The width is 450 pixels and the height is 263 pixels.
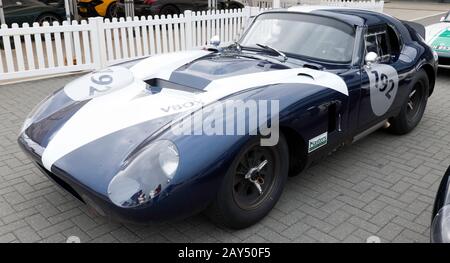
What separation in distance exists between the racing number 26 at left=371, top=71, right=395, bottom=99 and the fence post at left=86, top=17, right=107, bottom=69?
537 cm

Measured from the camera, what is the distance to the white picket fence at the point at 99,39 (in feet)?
23.4

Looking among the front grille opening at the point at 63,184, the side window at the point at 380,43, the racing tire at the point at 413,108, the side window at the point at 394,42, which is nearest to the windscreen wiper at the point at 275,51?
the side window at the point at 380,43

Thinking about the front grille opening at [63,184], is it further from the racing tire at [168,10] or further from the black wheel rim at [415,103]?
the racing tire at [168,10]

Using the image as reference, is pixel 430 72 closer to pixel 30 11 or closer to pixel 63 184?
pixel 63 184

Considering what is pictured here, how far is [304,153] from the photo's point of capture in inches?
134

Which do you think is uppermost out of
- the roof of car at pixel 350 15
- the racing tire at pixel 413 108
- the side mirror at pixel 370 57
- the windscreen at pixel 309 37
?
the roof of car at pixel 350 15

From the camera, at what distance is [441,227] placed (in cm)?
229

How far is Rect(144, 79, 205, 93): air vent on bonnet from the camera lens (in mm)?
3358

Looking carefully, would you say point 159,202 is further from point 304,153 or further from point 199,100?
point 304,153

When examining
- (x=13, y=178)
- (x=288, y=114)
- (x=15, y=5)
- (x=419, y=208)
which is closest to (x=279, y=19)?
(x=288, y=114)

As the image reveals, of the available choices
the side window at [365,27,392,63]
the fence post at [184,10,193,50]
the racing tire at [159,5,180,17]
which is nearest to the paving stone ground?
the side window at [365,27,392,63]

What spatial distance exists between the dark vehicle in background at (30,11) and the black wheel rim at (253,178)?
9845mm

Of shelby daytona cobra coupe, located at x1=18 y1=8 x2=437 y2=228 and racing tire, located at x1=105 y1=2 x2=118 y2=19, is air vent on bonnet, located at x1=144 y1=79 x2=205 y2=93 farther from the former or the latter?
racing tire, located at x1=105 y1=2 x2=118 y2=19

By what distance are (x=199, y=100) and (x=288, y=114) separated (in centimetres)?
67
